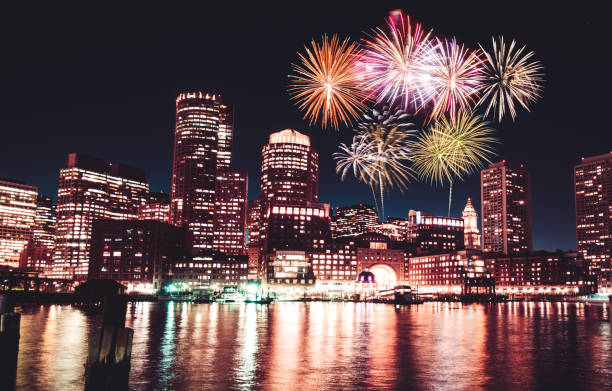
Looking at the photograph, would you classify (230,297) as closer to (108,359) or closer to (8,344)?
(8,344)

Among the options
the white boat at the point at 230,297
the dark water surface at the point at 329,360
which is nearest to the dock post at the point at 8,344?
Result: the dark water surface at the point at 329,360

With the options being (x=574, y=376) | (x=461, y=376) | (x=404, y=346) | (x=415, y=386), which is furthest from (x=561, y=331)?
(x=415, y=386)

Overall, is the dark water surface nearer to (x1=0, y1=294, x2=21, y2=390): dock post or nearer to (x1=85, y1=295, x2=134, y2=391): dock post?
(x1=0, y1=294, x2=21, y2=390): dock post

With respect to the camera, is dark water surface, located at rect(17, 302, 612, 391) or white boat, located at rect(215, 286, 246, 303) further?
white boat, located at rect(215, 286, 246, 303)

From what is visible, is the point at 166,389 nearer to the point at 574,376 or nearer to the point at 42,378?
the point at 42,378

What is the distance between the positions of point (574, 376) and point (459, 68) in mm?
22207

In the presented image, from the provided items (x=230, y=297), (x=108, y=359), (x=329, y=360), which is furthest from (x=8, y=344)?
(x=230, y=297)

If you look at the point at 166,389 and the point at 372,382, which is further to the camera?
the point at 372,382

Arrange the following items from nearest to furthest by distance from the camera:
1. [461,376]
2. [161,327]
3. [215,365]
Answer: [461,376] < [215,365] < [161,327]

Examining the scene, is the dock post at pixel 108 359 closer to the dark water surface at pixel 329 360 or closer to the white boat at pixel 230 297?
the dark water surface at pixel 329 360

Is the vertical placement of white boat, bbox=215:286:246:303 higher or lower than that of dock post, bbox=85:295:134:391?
lower

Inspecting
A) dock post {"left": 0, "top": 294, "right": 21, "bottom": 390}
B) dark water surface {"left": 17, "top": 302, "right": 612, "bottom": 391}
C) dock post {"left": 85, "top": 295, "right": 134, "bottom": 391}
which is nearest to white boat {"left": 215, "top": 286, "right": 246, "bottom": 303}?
dark water surface {"left": 17, "top": 302, "right": 612, "bottom": 391}

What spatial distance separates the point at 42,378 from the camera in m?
30.7

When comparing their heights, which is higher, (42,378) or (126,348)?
(126,348)
